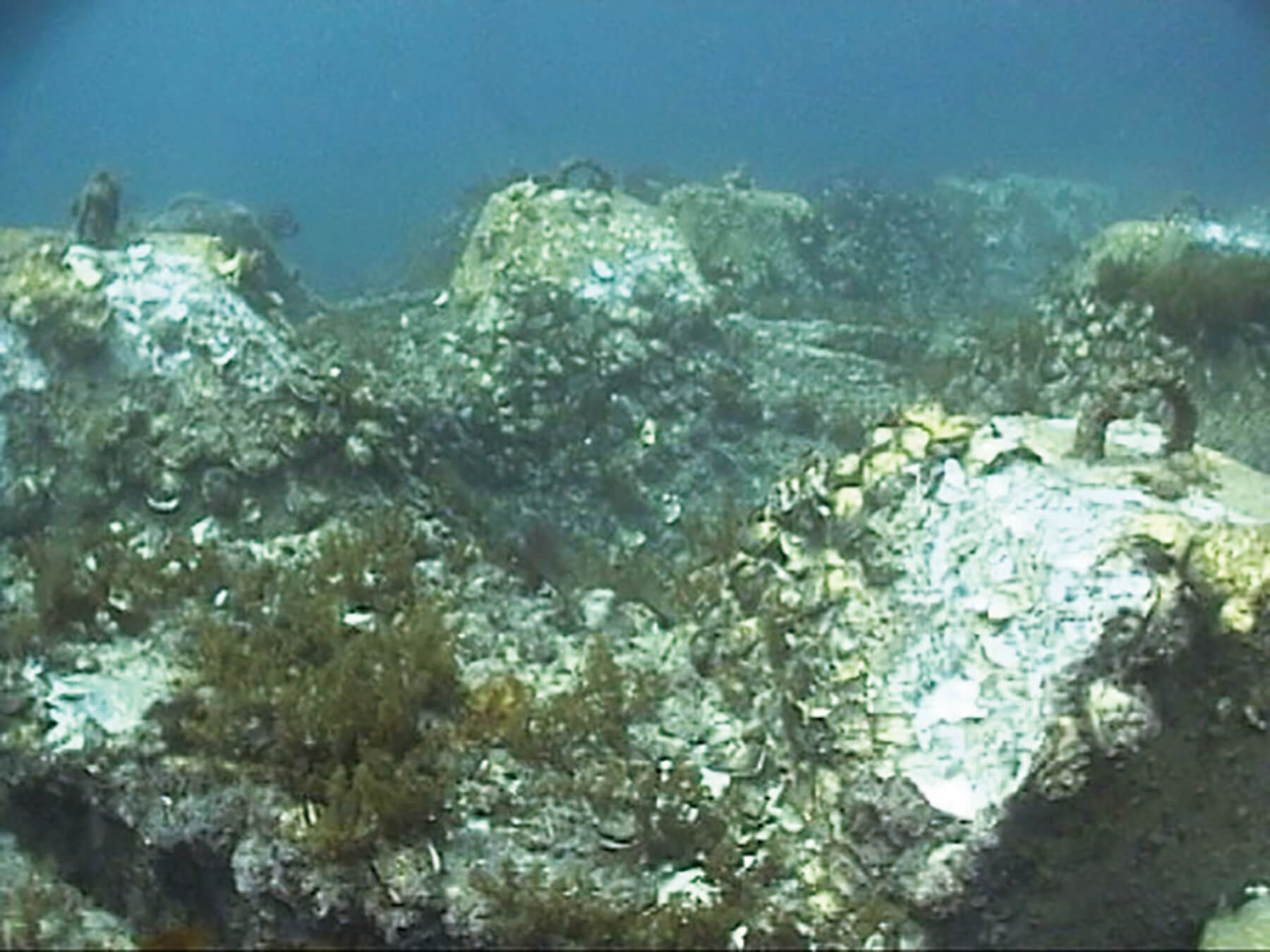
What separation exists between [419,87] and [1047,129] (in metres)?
127

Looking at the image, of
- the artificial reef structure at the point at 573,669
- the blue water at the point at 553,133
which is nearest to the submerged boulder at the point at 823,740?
the artificial reef structure at the point at 573,669

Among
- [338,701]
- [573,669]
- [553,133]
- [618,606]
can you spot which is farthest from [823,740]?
[553,133]

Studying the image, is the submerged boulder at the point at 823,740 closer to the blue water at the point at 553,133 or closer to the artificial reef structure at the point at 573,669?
the artificial reef structure at the point at 573,669

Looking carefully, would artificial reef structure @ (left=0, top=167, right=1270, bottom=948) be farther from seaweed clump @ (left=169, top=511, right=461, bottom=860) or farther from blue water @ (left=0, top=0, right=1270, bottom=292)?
blue water @ (left=0, top=0, right=1270, bottom=292)

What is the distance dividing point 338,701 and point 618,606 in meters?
2.66

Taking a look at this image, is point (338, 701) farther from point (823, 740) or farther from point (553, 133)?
point (553, 133)

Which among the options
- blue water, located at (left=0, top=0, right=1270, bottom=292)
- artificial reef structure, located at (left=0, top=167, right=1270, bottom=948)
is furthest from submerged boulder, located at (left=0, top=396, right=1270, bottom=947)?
blue water, located at (left=0, top=0, right=1270, bottom=292)

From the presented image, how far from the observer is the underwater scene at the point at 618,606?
537cm

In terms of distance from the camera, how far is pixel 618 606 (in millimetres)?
8500

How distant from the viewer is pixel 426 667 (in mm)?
6551

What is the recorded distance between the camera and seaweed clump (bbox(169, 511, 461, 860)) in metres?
5.81

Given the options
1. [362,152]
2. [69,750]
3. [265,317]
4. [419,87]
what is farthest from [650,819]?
[419,87]

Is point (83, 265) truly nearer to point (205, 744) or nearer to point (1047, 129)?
point (205, 744)

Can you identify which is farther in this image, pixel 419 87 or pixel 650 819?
pixel 419 87
